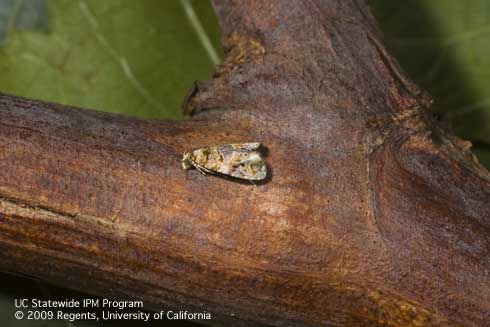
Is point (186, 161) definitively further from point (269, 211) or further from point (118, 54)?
point (118, 54)

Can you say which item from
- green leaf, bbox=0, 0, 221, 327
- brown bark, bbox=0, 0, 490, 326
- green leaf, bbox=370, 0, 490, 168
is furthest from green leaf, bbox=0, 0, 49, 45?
green leaf, bbox=370, 0, 490, 168

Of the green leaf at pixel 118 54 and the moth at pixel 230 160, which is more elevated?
the green leaf at pixel 118 54

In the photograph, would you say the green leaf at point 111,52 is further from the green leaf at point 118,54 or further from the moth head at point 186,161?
the moth head at point 186,161

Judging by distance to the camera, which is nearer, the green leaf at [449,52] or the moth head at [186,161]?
the moth head at [186,161]

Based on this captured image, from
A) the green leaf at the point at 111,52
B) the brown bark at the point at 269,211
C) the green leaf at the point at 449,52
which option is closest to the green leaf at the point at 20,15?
the green leaf at the point at 111,52

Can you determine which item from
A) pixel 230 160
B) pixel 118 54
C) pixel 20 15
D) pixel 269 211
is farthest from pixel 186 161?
pixel 20 15

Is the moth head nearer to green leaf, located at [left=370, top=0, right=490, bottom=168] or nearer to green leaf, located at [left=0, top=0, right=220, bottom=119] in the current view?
green leaf, located at [left=0, top=0, right=220, bottom=119]

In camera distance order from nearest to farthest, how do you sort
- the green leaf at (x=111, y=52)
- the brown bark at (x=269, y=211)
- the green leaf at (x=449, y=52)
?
the brown bark at (x=269, y=211) → the green leaf at (x=111, y=52) → the green leaf at (x=449, y=52)
